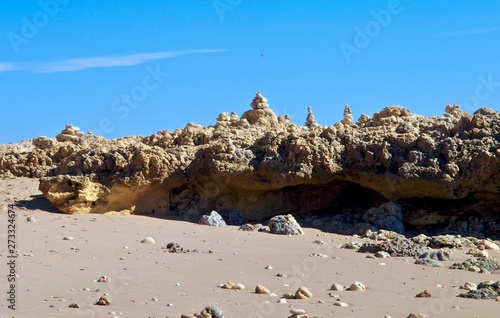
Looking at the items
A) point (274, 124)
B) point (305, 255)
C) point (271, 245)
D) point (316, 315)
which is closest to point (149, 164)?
point (271, 245)

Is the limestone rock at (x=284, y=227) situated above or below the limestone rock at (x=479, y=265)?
above

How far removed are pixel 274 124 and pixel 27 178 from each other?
5.70 metres

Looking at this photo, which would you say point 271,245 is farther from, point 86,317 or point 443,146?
point 86,317

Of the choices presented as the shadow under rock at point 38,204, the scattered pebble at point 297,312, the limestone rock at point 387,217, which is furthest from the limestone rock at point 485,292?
the shadow under rock at point 38,204

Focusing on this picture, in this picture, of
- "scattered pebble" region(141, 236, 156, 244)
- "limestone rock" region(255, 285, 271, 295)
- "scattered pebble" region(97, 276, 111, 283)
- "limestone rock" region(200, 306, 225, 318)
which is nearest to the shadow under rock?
"scattered pebble" region(141, 236, 156, 244)

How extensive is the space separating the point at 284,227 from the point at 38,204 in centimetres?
436

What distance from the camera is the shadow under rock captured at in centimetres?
1276

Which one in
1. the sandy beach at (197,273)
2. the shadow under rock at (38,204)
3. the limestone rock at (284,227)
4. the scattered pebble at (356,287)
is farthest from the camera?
the shadow under rock at (38,204)

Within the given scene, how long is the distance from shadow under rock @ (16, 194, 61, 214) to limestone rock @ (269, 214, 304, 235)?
360 cm

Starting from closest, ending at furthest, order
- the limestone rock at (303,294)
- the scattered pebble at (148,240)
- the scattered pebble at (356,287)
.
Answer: the limestone rock at (303,294), the scattered pebble at (356,287), the scattered pebble at (148,240)

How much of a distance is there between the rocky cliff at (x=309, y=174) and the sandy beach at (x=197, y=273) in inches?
29.7

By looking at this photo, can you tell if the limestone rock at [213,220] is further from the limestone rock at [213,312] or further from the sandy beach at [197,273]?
the limestone rock at [213,312]

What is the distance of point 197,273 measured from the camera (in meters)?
8.14

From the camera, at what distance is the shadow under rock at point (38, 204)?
12755mm
